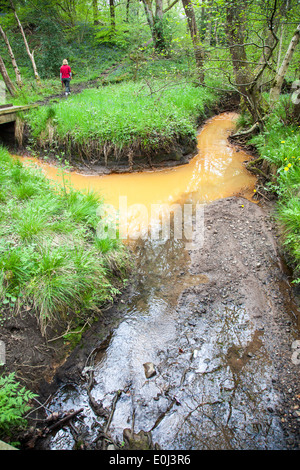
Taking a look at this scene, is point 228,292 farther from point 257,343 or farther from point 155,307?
point 155,307

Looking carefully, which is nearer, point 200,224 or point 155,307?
point 155,307

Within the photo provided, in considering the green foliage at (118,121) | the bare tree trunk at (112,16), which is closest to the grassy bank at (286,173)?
the green foliage at (118,121)

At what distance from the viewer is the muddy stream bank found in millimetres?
2232

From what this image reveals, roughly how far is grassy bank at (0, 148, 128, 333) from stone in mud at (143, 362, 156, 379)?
881 mm

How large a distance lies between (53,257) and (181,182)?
15.5ft

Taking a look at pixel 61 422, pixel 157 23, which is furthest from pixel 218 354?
pixel 157 23

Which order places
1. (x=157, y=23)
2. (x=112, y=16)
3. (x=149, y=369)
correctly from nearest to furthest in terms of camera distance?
(x=149, y=369)
(x=157, y=23)
(x=112, y=16)

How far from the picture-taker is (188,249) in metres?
4.50

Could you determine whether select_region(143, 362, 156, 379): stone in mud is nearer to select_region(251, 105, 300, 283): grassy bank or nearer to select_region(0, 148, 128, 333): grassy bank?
select_region(0, 148, 128, 333): grassy bank

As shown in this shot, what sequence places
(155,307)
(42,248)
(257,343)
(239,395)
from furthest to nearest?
1. (155,307)
2. (42,248)
3. (257,343)
4. (239,395)

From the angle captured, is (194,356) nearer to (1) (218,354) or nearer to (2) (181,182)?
(1) (218,354)

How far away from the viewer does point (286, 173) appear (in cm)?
472

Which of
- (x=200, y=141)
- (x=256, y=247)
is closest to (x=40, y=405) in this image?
(x=256, y=247)
